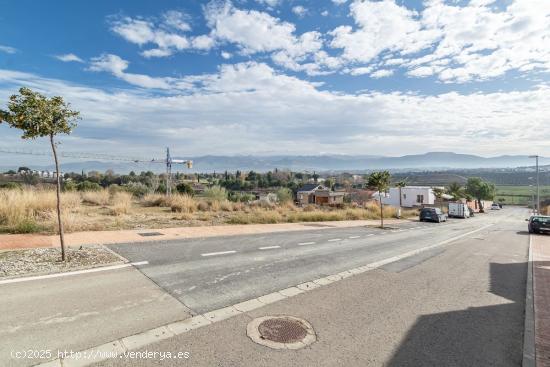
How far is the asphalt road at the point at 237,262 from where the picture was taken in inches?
233

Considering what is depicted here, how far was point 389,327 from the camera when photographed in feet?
15.5

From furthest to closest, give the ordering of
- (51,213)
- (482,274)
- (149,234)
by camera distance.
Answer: (51,213)
(149,234)
(482,274)

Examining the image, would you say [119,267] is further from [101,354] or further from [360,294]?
[360,294]

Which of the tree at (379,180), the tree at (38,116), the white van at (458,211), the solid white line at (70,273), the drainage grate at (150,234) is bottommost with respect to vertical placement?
the white van at (458,211)

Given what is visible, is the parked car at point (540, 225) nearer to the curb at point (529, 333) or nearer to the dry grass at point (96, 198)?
the curb at point (529, 333)

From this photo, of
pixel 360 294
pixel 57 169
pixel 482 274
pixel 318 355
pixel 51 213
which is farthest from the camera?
pixel 51 213

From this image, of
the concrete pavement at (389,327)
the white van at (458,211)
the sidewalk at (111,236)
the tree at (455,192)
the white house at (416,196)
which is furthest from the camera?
the tree at (455,192)

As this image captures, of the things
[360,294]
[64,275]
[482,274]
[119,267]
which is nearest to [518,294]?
[482,274]

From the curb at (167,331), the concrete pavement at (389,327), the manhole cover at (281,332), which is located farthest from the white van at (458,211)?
the manhole cover at (281,332)

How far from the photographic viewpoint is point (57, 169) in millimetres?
7805

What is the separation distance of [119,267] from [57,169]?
3.03 meters

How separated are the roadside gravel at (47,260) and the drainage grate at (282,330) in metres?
4.59

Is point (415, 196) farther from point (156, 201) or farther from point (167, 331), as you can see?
point (167, 331)

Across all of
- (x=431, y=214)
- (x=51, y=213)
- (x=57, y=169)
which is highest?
(x=57, y=169)
